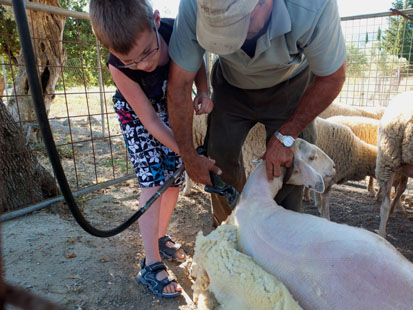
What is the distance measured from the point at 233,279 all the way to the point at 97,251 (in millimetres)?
1564

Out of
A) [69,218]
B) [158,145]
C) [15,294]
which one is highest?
[15,294]

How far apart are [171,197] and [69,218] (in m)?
1.35

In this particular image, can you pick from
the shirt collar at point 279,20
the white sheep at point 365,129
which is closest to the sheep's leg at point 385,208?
the white sheep at point 365,129

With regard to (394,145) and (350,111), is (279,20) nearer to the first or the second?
(394,145)

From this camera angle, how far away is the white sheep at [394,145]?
10.2ft

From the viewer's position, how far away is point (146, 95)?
209 centimetres

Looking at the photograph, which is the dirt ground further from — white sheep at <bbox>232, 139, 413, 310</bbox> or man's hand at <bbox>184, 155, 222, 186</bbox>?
white sheep at <bbox>232, 139, 413, 310</bbox>

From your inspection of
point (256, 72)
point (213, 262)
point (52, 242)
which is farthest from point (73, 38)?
point (213, 262)

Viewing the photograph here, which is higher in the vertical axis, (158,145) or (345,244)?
(158,145)

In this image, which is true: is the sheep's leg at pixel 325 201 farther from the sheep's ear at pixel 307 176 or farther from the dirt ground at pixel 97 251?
the sheep's ear at pixel 307 176

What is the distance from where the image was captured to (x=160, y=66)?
2025 millimetres

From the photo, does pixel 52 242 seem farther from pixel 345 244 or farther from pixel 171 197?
pixel 345 244

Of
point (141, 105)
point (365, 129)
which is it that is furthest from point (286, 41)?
point (365, 129)

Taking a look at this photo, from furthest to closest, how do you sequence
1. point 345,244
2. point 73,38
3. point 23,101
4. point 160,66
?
1. point 73,38
2. point 23,101
3. point 160,66
4. point 345,244
